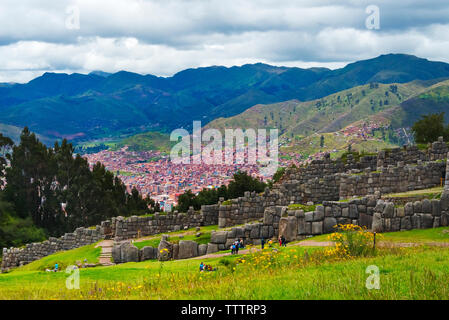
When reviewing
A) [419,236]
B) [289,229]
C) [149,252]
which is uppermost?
[419,236]

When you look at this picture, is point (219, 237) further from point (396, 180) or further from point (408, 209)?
point (396, 180)

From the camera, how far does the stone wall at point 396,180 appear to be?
23406mm

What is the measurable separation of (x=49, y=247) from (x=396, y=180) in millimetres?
20763

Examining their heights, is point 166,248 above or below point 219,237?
below

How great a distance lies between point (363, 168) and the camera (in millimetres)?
27984

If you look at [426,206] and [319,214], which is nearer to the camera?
[426,206]

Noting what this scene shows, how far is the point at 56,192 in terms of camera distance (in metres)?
46.9

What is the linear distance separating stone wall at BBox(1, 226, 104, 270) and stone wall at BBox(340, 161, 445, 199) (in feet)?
48.5

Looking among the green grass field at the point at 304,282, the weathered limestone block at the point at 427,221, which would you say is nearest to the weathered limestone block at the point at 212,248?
the green grass field at the point at 304,282

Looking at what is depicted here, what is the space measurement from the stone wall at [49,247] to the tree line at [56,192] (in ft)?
40.4

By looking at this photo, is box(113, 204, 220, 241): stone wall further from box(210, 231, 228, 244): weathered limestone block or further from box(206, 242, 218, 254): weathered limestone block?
box(206, 242, 218, 254): weathered limestone block

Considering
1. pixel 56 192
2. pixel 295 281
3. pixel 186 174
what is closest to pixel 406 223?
pixel 295 281
